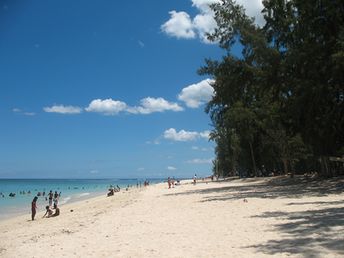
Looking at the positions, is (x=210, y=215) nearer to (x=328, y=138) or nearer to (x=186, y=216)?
(x=186, y=216)

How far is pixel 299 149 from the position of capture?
187 feet

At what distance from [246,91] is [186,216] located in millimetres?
21494

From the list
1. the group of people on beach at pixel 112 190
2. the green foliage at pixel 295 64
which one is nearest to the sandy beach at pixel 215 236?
the green foliage at pixel 295 64

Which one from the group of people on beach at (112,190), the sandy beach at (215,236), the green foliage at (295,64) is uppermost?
the green foliage at (295,64)

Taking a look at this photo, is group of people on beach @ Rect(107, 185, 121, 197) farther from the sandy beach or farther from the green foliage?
the sandy beach

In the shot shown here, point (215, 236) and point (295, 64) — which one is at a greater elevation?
point (295, 64)

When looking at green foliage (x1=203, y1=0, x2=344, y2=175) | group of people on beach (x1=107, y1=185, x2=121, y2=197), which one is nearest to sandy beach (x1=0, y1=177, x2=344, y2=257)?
green foliage (x1=203, y1=0, x2=344, y2=175)

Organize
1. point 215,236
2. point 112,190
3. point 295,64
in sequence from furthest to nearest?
point 112,190 < point 295,64 < point 215,236

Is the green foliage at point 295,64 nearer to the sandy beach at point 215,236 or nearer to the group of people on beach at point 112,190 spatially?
the sandy beach at point 215,236

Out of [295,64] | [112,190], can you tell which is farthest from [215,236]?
[112,190]

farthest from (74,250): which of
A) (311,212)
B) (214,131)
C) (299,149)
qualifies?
(214,131)

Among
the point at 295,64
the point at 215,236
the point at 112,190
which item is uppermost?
the point at 295,64

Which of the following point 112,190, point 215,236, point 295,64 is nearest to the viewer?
point 215,236

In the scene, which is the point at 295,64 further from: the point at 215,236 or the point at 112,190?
the point at 112,190
